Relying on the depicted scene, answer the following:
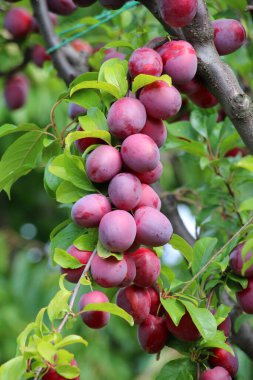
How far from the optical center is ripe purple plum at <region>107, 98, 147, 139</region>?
0.79 metres

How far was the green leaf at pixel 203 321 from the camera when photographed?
2.66ft

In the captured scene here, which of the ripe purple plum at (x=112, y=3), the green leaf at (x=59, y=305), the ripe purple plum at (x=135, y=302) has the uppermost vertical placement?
the ripe purple plum at (x=112, y=3)

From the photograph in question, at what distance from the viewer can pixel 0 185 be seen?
90 cm

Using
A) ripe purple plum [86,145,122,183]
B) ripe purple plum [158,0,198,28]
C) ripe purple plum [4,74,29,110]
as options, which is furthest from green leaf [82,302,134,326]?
ripe purple plum [4,74,29,110]

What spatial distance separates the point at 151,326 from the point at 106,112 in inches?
10.4

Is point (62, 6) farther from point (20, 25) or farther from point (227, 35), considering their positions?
point (227, 35)

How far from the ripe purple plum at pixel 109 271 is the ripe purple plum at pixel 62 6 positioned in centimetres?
74

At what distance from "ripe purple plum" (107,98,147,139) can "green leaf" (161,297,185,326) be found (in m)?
0.20

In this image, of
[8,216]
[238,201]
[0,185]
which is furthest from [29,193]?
[0,185]

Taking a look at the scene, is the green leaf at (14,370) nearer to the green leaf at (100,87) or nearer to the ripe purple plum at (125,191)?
the ripe purple plum at (125,191)

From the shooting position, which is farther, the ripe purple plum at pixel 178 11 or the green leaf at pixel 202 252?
the green leaf at pixel 202 252

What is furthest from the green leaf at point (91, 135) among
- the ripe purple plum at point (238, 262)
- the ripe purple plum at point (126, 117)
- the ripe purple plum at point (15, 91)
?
the ripe purple plum at point (15, 91)

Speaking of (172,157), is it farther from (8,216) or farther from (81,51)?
(81,51)

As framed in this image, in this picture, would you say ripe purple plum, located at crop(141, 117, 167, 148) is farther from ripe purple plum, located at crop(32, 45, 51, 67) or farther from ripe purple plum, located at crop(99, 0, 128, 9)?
ripe purple plum, located at crop(32, 45, 51, 67)
